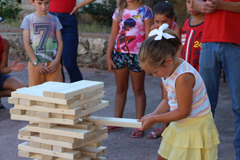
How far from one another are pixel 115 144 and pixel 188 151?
1367 mm

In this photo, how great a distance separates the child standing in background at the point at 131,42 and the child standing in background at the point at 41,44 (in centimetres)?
79

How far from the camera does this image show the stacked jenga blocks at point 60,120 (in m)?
2.27

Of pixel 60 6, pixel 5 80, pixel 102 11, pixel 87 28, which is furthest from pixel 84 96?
pixel 102 11

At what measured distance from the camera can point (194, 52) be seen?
329cm

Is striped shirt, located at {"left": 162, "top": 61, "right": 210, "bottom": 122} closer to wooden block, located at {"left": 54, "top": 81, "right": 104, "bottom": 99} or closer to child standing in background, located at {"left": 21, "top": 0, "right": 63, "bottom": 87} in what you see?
wooden block, located at {"left": 54, "top": 81, "right": 104, "bottom": 99}

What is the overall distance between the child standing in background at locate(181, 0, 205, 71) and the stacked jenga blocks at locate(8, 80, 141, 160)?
4.06ft

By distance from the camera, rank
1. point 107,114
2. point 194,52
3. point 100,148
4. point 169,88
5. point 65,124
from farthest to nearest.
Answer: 1. point 107,114
2. point 194,52
3. point 100,148
4. point 65,124
5. point 169,88

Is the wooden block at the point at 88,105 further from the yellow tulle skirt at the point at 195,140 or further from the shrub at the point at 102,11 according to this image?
the shrub at the point at 102,11

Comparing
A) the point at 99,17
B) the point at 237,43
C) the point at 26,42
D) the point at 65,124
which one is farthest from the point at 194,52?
the point at 99,17

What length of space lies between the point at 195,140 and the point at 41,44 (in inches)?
98.7

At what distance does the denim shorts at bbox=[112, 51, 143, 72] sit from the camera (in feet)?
12.0

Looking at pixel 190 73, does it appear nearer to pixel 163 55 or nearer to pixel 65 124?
pixel 163 55

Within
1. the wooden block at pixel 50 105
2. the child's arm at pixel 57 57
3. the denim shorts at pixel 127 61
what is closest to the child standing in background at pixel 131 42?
the denim shorts at pixel 127 61

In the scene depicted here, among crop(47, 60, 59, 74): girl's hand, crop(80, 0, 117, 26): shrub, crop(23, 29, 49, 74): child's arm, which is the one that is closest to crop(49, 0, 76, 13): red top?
crop(23, 29, 49, 74): child's arm
